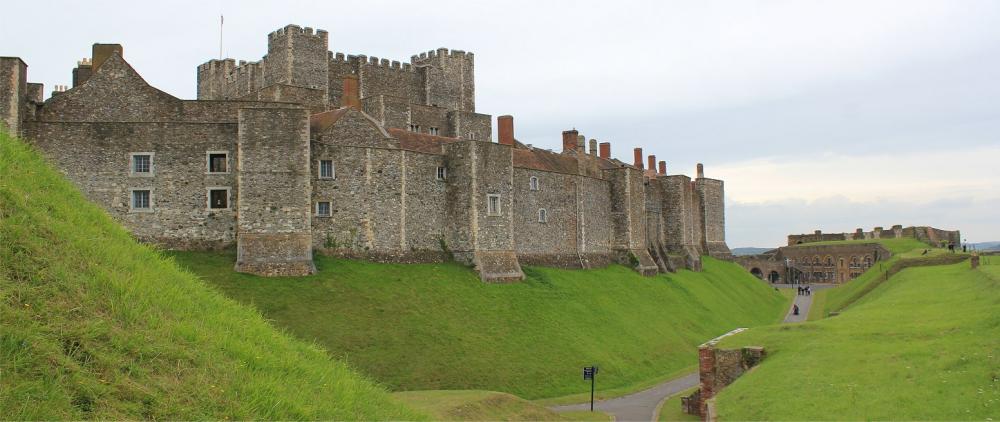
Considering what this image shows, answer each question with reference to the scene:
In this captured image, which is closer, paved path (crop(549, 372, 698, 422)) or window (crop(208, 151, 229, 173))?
paved path (crop(549, 372, 698, 422))

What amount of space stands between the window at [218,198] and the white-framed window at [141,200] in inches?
102

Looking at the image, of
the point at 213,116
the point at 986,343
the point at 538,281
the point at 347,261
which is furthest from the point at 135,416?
the point at 538,281

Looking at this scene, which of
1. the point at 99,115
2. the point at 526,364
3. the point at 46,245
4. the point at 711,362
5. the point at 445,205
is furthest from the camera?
the point at 445,205

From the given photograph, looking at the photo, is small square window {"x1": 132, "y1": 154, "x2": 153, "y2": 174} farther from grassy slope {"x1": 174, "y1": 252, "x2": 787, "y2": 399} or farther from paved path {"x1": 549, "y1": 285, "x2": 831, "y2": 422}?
paved path {"x1": 549, "y1": 285, "x2": 831, "y2": 422}

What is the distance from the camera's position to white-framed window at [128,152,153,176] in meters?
36.3

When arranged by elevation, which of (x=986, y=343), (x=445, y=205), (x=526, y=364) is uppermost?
(x=445, y=205)

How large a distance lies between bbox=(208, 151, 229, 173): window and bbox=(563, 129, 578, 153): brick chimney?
32882 mm

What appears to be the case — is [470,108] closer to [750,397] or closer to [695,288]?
[695,288]

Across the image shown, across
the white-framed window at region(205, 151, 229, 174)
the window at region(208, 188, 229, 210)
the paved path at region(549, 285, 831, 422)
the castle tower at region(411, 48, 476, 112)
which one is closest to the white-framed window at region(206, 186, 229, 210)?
the window at region(208, 188, 229, 210)

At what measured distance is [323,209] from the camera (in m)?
39.5

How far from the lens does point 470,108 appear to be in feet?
218

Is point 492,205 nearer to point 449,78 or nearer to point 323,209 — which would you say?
point 323,209

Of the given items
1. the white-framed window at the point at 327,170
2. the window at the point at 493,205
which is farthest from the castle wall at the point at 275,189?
the window at the point at 493,205

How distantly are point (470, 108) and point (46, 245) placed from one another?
56.2 meters
